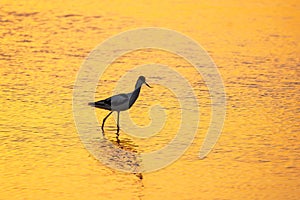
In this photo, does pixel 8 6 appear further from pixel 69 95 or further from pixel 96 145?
pixel 96 145

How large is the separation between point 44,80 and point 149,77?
1.96 m

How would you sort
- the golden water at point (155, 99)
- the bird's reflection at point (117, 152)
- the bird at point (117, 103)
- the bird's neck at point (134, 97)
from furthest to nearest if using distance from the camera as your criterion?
1. the bird's neck at point (134, 97)
2. the bird at point (117, 103)
3. the bird's reflection at point (117, 152)
4. the golden water at point (155, 99)

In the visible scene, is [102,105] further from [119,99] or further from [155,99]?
[155,99]

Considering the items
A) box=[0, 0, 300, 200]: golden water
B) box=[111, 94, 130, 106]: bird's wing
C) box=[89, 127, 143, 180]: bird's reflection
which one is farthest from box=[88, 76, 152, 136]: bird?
box=[89, 127, 143, 180]: bird's reflection

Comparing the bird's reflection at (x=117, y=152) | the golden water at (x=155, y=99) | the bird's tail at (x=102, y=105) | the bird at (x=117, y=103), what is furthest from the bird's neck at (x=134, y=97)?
the bird's reflection at (x=117, y=152)

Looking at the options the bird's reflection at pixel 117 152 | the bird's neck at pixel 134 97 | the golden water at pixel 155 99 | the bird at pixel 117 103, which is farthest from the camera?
the bird's neck at pixel 134 97

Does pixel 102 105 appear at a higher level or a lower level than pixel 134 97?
lower

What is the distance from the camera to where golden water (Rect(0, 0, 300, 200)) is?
11039 mm

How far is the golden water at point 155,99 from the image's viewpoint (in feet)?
36.2

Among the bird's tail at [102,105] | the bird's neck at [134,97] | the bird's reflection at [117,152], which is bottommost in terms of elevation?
the bird's reflection at [117,152]

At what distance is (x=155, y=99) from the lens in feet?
50.2

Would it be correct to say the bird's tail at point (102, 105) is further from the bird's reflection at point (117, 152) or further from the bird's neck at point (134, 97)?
the bird's reflection at point (117, 152)

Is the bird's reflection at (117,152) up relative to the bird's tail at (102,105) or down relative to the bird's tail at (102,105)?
down

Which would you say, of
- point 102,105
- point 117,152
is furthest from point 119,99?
point 117,152
